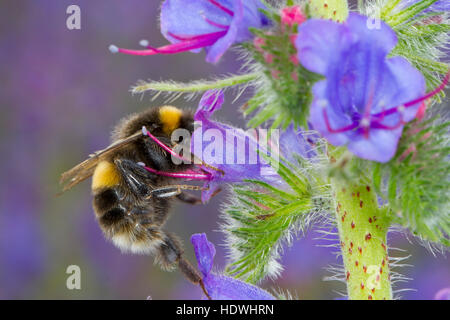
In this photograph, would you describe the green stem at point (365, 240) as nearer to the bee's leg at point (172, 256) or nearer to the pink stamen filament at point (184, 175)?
the pink stamen filament at point (184, 175)

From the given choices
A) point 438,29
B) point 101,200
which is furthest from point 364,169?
point 101,200

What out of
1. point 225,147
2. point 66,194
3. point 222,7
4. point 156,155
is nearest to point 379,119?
point 222,7

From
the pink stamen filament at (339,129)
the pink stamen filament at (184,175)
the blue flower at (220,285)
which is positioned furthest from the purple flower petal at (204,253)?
the pink stamen filament at (339,129)

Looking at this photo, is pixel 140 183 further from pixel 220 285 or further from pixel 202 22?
pixel 202 22

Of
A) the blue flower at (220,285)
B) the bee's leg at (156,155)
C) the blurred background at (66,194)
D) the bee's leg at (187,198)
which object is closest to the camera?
the blue flower at (220,285)

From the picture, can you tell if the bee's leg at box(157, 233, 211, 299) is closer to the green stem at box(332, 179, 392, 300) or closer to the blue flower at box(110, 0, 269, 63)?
the green stem at box(332, 179, 392, 300)
